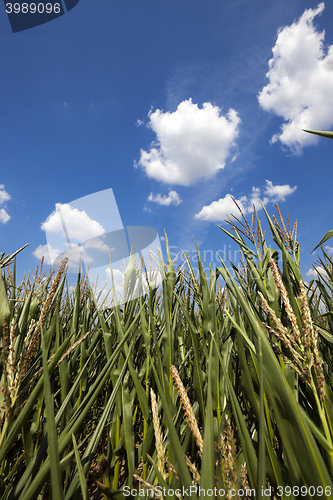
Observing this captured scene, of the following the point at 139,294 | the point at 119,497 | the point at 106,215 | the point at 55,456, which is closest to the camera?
the point at 55,456

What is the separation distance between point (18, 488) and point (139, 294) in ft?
3.02

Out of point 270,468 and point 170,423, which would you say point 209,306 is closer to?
point 270,468

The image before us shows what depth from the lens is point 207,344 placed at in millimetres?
1116

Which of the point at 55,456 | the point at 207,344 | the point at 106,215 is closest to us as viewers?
the point at 55,456

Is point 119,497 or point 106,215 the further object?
point 106,215

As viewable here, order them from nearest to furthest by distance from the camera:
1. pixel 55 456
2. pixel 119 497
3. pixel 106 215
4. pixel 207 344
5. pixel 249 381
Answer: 1. pixel 55 456
2. pixel 119 497
3. pixel 249 381
4. pixel 207 344
5. pixel 106 215

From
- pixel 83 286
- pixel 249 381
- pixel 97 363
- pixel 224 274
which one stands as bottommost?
pixel 249 381

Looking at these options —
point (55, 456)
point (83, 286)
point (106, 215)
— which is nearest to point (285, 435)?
point (55, 456)

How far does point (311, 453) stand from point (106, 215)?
3.61m

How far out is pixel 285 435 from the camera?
20.4 inches

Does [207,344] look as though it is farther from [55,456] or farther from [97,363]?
[97,363]

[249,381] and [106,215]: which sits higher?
[106,215]

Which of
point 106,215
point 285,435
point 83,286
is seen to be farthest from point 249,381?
point 106,215

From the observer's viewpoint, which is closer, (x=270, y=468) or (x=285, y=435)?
(x=285, y=435)
